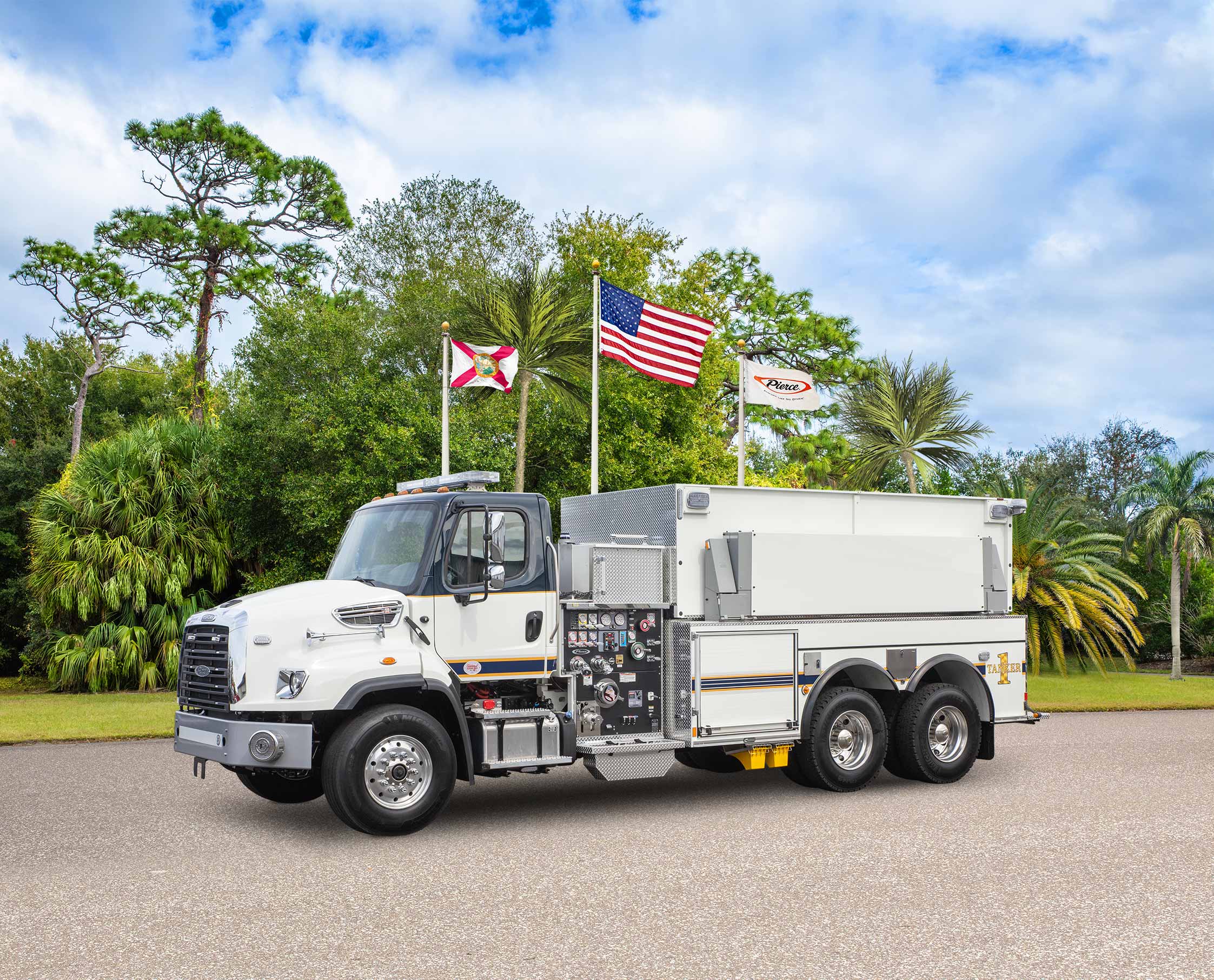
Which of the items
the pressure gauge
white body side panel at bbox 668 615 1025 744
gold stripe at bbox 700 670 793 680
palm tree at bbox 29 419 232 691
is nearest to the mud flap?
white body side panel at bbox 668 615 1025 744

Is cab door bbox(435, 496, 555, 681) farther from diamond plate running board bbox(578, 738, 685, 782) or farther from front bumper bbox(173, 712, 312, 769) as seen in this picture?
front bumper bbox(173, 712, 312, 769)

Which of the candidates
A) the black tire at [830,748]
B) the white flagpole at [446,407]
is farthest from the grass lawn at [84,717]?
the black tire at [830,748]

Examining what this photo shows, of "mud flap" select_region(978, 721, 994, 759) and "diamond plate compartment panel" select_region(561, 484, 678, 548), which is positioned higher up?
"diamond plate compartment panel" select_region(561, 484, 678, 548)

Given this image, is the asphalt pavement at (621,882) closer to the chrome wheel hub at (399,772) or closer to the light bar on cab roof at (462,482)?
the chrome wheel hub at (399,772)

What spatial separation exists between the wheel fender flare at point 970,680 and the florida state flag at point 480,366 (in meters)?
7.47

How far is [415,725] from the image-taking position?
28.7ft

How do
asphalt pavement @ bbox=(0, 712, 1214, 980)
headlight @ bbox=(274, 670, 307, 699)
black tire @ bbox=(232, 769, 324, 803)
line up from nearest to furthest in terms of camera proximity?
asphalt pavement @ bbox=(0, 712, 1214, 980), headlight @ bbox=(274, 670, 307, 699), black tire @ bbox=(232, 769, 324, 803)

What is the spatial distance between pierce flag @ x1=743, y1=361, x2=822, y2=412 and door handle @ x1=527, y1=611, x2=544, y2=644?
615 centimetres

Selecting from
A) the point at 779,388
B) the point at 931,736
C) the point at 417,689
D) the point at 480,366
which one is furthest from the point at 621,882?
the point at 480,366

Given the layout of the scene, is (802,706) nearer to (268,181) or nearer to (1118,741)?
(1118,741)

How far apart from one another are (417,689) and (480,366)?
8124mm

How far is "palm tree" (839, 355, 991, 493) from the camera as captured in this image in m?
26.7

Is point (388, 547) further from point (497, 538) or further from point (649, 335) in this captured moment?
point (649, 335)

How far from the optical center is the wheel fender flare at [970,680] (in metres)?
11.8
